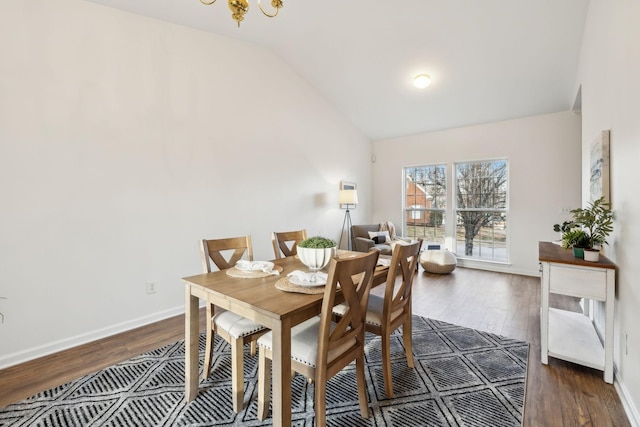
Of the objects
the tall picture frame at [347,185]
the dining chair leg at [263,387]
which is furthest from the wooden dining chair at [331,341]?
the tall picture frame at [347,185]

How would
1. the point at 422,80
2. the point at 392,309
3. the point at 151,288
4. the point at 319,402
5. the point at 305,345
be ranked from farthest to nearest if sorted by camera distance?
the point at 422,80 < the point at 151,288 < the point at 392,309 < the point at 305,345 < the point at 319,402

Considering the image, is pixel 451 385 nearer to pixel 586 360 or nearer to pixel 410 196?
pixel 586 360

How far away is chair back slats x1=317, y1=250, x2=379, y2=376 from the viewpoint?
1.32 m

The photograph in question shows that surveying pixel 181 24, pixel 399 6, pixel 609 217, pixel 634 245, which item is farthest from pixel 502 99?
pixel 181 24

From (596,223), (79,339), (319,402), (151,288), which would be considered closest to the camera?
(319,402)

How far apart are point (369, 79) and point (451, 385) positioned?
4054 millimetres

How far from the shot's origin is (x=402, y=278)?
1.97 meters

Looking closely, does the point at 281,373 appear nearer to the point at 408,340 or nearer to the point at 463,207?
the point at 408,340

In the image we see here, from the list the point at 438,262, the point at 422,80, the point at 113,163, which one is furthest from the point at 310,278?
the point at 438,262

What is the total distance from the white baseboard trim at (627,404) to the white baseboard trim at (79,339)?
3582mm

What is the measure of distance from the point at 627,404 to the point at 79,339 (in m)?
3.94

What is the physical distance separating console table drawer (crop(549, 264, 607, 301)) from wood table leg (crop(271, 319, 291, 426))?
2050 millimetres

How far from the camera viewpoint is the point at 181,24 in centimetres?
314

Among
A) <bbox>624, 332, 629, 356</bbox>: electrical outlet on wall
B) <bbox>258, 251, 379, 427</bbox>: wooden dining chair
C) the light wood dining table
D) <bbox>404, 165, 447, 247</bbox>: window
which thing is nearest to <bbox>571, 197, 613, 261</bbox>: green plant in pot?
<bbox>624, 332, 629, 356</bbox>: electrical outlet on wall
